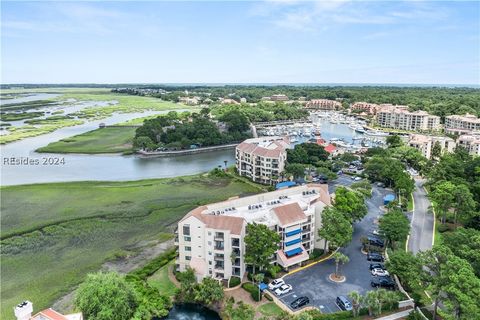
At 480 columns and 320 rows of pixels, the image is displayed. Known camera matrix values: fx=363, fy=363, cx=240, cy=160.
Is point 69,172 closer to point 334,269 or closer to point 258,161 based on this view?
point 258,161

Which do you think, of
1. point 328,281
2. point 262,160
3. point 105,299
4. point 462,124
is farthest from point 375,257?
point 462,124

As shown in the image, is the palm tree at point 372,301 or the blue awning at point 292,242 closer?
the palm tree at point 372,301

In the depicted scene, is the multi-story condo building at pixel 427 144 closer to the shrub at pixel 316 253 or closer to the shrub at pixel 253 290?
the shrub at pixel 316 253

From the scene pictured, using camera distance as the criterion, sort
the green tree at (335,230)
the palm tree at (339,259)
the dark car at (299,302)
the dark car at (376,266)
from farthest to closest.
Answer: the green tree at (335,230), the dark car at (376,266), the palm tree at (339,259), the dark car at (299,302)

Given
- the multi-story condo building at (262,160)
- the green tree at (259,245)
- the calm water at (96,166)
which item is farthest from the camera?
the calm water at (96,166)

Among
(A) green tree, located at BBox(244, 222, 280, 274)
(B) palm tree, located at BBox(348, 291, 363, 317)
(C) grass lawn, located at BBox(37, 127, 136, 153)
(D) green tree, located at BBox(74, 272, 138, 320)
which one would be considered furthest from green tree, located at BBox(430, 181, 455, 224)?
(C) grass lawn, located at BBox(37, 127, 136, 153)

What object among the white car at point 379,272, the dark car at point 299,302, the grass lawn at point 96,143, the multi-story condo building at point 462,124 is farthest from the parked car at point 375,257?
the multi-story condo building at point 462,124
